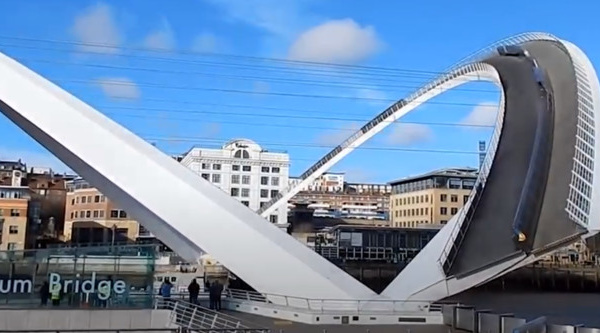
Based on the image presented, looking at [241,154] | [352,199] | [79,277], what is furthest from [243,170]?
[79,277]

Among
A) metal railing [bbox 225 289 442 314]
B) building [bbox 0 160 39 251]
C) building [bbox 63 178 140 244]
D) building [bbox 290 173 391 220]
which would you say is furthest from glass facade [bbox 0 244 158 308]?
building [bbox 290 173 391 220]

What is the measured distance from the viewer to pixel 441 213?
114 metres

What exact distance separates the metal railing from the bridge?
114 mm

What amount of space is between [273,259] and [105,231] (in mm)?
72162

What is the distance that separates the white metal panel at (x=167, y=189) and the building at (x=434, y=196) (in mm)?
90663

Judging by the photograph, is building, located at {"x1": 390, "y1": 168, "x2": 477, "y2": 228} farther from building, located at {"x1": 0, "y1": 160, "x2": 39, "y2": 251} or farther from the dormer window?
A: building, located at {"x1": 0, "y1": 160, "x2": 39, "y2": 251}

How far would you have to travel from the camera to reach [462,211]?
28188 millimetres

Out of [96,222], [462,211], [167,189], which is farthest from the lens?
[96,222]

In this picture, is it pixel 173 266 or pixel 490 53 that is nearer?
pixel 490 53

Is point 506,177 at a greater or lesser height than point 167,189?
greater

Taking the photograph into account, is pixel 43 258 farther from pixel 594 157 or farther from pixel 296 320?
pixel 594 157

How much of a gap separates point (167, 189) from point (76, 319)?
5710 millimetres

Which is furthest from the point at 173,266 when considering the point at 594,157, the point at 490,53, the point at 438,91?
the point at 594,157

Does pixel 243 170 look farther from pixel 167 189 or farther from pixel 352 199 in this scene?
pixel 167 189
